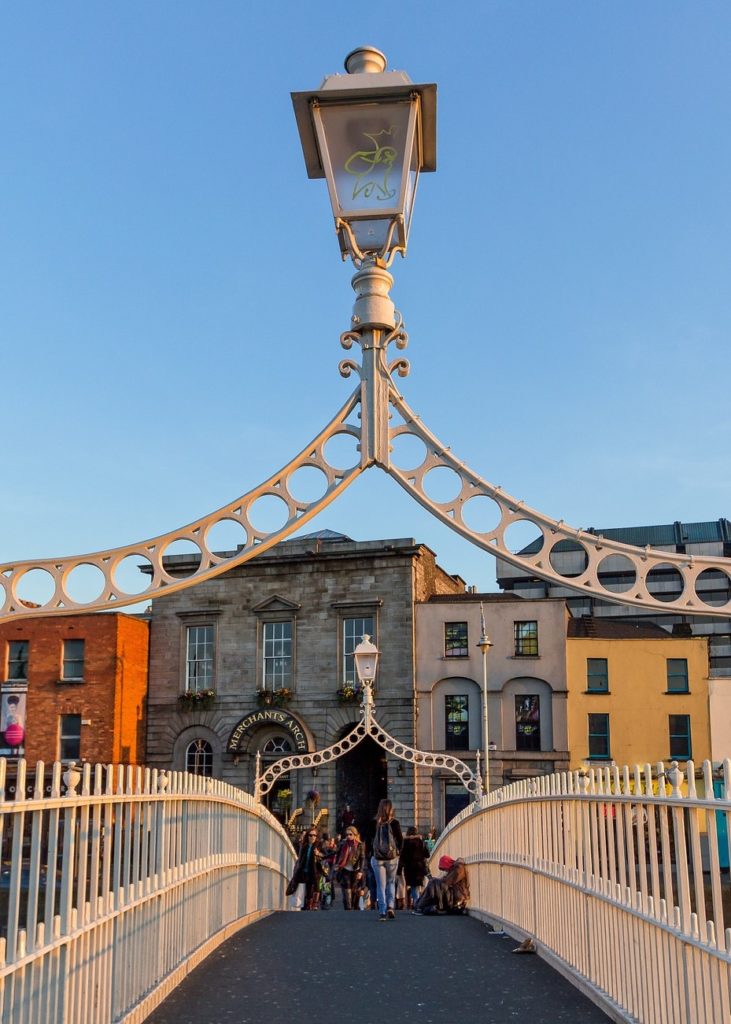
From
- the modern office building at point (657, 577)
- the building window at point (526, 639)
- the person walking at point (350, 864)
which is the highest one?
the modern office building at point (657, 577)

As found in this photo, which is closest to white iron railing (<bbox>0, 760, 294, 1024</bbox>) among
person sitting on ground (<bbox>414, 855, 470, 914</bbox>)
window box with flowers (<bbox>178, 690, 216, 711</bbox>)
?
person sitting on ground (<bbox>414, 855, 470, 914</bbox>)

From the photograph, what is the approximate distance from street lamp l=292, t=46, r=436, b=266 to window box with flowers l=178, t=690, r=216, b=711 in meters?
34.9

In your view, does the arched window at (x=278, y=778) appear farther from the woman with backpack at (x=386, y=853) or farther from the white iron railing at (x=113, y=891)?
the white iron railing at (x=113, y=891)

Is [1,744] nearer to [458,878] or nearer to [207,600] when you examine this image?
[207,600]

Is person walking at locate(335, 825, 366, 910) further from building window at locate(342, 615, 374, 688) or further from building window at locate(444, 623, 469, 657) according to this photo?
building window at locate(342, 615, 374, 688)

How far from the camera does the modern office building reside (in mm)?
78312

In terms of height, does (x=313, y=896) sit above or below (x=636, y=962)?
below

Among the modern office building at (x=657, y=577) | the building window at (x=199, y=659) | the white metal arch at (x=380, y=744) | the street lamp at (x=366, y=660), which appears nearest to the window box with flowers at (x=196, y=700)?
the building window at (x=199, y=659)

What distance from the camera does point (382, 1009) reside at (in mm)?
7316

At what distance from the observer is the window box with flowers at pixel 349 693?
40.1 m

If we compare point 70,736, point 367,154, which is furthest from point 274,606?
point 367,154

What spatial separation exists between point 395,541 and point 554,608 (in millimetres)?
5903

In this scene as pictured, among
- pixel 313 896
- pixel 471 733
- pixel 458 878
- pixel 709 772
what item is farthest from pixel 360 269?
pixel 471 733

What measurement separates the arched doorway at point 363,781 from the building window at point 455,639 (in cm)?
404
